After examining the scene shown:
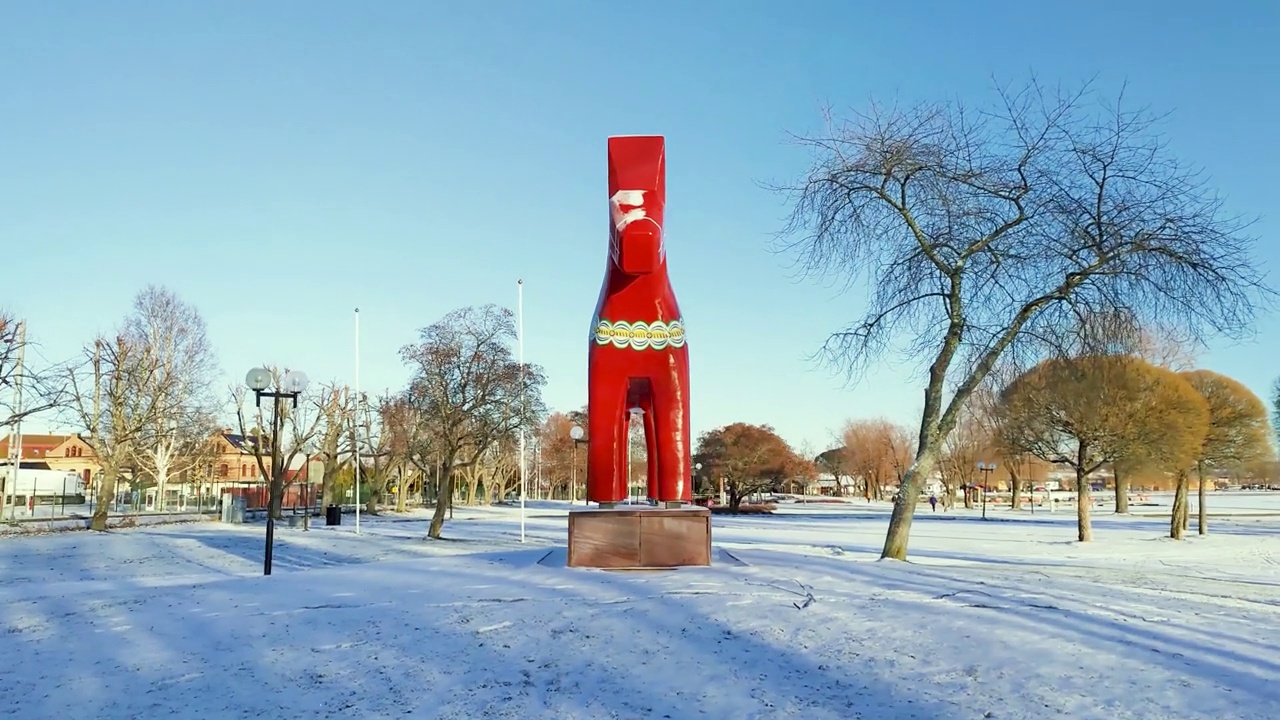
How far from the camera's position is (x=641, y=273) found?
13.9m

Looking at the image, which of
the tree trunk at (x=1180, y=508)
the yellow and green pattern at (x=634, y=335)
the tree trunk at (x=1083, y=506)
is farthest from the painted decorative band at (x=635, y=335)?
the tree trunk at (x=1180, y=508)

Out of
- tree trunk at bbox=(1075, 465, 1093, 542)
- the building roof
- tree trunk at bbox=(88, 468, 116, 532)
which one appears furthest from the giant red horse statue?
the building roof

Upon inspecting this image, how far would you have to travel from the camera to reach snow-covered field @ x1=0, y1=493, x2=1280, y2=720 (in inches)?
290

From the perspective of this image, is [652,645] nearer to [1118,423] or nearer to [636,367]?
[636,367]

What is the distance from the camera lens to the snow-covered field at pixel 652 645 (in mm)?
7367

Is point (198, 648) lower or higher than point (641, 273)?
lower

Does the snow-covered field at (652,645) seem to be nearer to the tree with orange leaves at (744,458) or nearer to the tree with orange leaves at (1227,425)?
the tree with orange leaves at (1227,425)

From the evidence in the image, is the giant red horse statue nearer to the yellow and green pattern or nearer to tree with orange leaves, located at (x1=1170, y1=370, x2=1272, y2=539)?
the yellow and green pattern

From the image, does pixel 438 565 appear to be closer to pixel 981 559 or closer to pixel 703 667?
pixel 703 667

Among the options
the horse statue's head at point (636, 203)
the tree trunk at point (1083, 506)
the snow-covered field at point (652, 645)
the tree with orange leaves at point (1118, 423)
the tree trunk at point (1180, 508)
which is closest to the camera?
the snow-covered field at point (652, 645)

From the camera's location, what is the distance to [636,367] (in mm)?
14320

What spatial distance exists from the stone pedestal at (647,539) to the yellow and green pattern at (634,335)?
2530mm

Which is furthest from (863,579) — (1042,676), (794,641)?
(1042,676)

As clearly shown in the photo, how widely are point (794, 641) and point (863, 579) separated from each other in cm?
388
